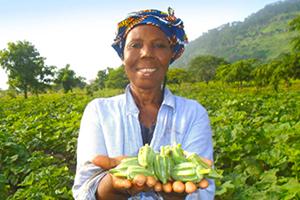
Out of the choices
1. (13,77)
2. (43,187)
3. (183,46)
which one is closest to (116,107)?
(183,46)

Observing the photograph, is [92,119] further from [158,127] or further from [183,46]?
[183,46]

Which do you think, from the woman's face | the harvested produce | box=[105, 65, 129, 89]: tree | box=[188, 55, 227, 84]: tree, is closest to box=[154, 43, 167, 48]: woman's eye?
the woman's face

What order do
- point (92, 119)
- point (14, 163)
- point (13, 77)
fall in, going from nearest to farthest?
point (92, 119)
point (14, 163)
point (13, 77)

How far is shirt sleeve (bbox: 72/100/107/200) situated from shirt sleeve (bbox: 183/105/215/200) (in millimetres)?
447

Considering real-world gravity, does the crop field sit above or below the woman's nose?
below

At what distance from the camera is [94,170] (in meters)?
1.92

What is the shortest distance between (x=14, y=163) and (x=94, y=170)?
5.05m

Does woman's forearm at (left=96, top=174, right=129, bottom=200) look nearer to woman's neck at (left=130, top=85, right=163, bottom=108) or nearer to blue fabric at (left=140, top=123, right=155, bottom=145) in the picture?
blue fabric at (left=140, top=123, right=155, bottom=145)

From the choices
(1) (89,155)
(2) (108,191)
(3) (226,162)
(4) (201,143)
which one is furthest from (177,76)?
(2) (108,191)

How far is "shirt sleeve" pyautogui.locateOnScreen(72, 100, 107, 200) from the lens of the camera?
1.89 meters

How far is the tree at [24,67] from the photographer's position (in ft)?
181

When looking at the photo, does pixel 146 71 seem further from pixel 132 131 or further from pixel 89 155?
pixel 89 155

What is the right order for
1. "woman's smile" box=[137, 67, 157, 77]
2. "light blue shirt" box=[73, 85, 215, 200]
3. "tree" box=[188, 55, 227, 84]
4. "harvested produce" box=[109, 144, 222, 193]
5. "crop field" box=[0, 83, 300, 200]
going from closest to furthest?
"harvested produce" box=[109, 144, 222, 193] → "light blue shirt" box=[73, 85, 215, 200] → "woman's smile" box=[137, 67, 157, 77] → "crop field" box=[0, 83, 300, 200] → "tree" box=[188, 55, 227, 84]

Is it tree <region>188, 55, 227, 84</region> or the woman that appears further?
tree <region>188, 55, 227, 84</region>
